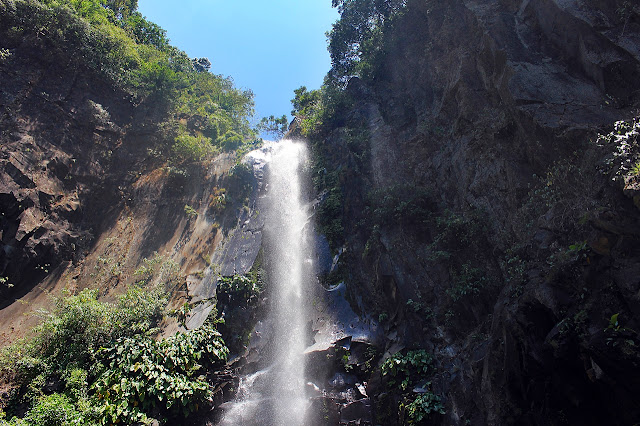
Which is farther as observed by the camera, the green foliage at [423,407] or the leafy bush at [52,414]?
the green foliage at [423,407]

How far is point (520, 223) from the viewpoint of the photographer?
30.6 feet

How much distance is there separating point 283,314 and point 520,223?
26.3 ft

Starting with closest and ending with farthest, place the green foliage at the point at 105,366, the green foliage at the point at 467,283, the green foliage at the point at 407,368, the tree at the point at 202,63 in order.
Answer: the green foliage at the point at 105,366
the green foliage at the point at 407,368
the green foliage at the point at 467,283
the tree at the point at 202,63

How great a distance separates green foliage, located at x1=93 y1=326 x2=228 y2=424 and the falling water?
1404 mm

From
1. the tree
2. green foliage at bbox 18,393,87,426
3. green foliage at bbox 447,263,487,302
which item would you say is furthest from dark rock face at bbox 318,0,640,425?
the tree

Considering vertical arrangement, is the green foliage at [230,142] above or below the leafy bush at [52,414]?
above

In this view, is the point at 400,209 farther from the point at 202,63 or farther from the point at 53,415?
the point at 202,63

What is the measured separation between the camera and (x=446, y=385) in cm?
858

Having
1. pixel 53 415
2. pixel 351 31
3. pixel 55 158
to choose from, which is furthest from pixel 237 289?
pixel 351 31

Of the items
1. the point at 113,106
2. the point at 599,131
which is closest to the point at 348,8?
the point at 113,106

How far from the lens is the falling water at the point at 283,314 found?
10078 millimetres

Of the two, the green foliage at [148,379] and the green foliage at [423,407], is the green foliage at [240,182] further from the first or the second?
the green foliage at [423,407]

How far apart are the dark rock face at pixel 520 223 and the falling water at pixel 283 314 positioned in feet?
→ 7.27

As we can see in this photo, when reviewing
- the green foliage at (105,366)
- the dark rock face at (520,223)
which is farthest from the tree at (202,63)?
the green foliage at (105,366)
